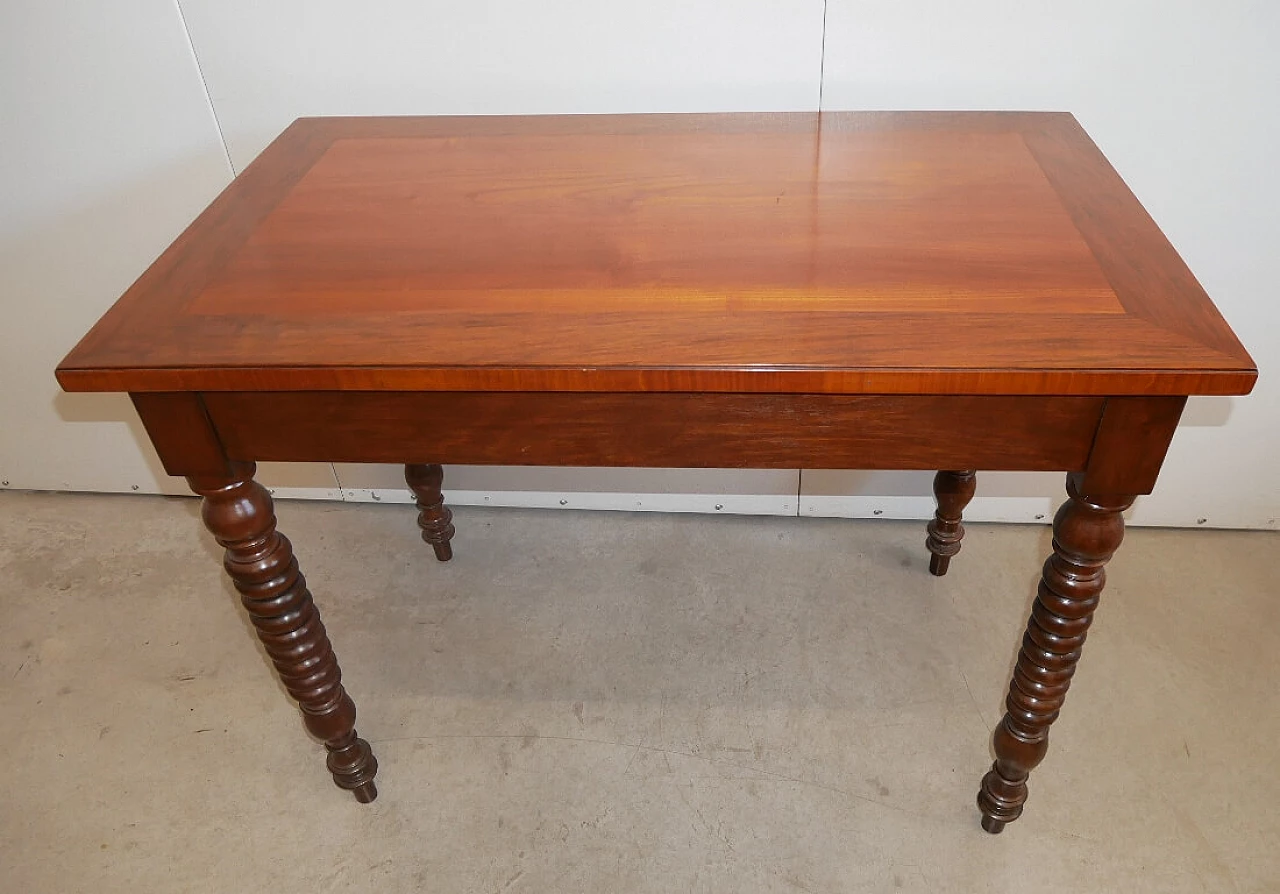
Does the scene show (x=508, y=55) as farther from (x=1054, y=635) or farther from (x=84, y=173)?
(x=1054, y=635)

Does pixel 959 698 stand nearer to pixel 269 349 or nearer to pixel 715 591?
pixel 715 591

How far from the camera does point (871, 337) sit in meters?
0.91

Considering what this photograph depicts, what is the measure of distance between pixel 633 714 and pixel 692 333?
0.80 m

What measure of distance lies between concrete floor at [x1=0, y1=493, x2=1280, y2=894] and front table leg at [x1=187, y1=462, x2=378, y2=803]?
0.51 ft

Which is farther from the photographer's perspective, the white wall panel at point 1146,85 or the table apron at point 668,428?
the white wall panel at point 1146,85

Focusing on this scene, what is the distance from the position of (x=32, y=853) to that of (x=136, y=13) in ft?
4.10

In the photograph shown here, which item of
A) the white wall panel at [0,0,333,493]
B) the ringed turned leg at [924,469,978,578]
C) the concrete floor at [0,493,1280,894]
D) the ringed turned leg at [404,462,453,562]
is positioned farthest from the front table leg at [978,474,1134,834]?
the white wall panel at [0,0,333,493]

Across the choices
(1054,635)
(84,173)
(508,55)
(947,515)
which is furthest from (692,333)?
(84,173)

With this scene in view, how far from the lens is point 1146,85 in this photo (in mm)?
1402

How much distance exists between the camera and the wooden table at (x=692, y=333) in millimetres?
898

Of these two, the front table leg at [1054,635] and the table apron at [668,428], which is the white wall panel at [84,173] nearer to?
the table apron at [668,428]

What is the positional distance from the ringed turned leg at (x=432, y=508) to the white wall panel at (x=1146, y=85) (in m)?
0.90

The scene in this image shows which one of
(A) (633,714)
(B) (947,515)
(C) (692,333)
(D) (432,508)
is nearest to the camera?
(C) (692,333)

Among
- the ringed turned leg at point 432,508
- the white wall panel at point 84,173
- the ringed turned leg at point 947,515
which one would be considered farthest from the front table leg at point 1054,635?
the white wall panel at point 84,173
